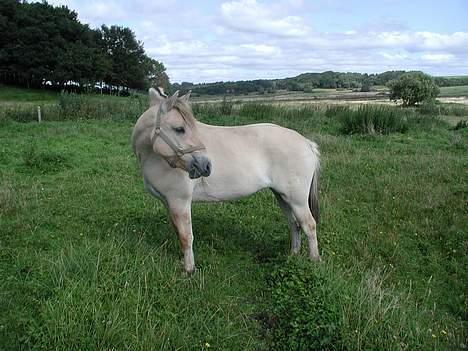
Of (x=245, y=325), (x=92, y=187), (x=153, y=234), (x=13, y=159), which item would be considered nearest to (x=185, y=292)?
(x=245, y=325)

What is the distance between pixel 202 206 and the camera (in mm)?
6828

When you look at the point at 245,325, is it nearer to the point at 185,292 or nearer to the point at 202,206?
the point at 185,292

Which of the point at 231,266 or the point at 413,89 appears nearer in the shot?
the point at 231,266

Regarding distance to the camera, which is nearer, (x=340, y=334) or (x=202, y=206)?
(x=340, y=334)

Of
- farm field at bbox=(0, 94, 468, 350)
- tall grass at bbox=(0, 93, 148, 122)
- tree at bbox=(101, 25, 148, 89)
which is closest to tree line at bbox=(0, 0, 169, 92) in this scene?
tree at bbox=(101, 25, 148, 89)

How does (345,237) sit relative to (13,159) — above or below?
below

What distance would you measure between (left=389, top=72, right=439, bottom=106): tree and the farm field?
33.9 metres

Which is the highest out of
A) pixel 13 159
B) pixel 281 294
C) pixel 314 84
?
pixel 314 84

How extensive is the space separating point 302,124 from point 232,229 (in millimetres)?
12890

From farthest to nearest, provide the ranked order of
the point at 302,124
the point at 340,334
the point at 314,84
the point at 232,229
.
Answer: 1. the point at 314,84
2. the point at 302,124
3. the point at 232,229
4. the point at 340,334

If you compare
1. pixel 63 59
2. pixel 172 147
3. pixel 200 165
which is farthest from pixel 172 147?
pixel 63 59

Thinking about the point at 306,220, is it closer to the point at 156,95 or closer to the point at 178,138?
the point at 178,138

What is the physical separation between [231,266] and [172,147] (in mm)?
1816

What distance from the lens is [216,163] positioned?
14.7 ft
